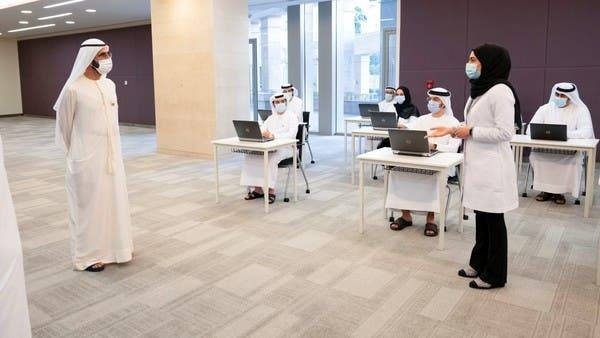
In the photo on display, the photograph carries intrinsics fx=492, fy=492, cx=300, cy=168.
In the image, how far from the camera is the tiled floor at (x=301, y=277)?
286cm

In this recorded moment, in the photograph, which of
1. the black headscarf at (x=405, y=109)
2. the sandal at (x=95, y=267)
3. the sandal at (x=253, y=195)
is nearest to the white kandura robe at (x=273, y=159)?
the sandal at (x=253, y=195)

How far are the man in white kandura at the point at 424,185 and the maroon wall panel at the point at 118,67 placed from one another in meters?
11.1

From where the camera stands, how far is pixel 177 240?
4.38m

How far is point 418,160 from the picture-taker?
12.9ft

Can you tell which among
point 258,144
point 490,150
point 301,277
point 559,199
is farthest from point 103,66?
point 559,199

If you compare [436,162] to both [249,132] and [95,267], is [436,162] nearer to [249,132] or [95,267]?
[249,132]

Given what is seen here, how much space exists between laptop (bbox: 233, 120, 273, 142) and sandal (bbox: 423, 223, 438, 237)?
196cm

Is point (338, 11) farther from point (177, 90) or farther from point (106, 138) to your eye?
point (106, 138)

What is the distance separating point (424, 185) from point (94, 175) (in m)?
2.67

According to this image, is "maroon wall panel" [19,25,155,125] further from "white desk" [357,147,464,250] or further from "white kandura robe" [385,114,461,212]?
"white desk" [357,147,464,250]

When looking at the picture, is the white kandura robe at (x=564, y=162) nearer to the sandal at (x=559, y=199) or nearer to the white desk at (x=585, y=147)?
the sandal at (x=559, y=199)

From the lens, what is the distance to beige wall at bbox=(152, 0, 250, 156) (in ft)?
27.7

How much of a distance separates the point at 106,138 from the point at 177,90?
18.5 feet

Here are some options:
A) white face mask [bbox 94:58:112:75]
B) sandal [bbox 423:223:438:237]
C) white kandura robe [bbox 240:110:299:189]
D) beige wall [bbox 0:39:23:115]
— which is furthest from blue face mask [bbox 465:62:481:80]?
beige wall [bbox 0:39:23:115]
